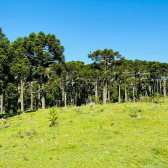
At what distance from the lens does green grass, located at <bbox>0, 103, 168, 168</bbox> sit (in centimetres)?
809

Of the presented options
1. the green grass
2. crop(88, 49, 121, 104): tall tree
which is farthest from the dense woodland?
the green grass

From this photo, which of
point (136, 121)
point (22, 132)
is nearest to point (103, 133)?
point (136, 121)

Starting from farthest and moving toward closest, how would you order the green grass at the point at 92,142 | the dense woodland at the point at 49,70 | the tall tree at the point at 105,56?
the tall tree at the point at 105,56 < the dense woodland at the point at 49,70 < the green grass at the point at 92,142

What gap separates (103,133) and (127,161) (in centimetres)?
467

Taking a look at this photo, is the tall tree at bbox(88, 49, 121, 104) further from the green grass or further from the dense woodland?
the green grass

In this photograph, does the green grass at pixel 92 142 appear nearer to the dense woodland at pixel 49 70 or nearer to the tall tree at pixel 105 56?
the dense woodland at pixel 49 70

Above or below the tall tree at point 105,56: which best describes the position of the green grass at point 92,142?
below

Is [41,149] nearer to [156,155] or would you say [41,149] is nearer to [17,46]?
[156,155]

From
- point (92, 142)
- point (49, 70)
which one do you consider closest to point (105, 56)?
point (49, 70)

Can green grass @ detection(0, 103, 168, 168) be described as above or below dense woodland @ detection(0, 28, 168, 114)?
below

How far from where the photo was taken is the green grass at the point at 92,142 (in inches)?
318

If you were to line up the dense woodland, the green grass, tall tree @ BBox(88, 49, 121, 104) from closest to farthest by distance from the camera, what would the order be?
the green grass < the dense woodland < tall tree @ BBox(88, 49, 121, 104)

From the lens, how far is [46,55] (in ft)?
83.8

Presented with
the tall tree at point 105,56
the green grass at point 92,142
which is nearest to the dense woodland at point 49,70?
the tall tree at point 105,56
